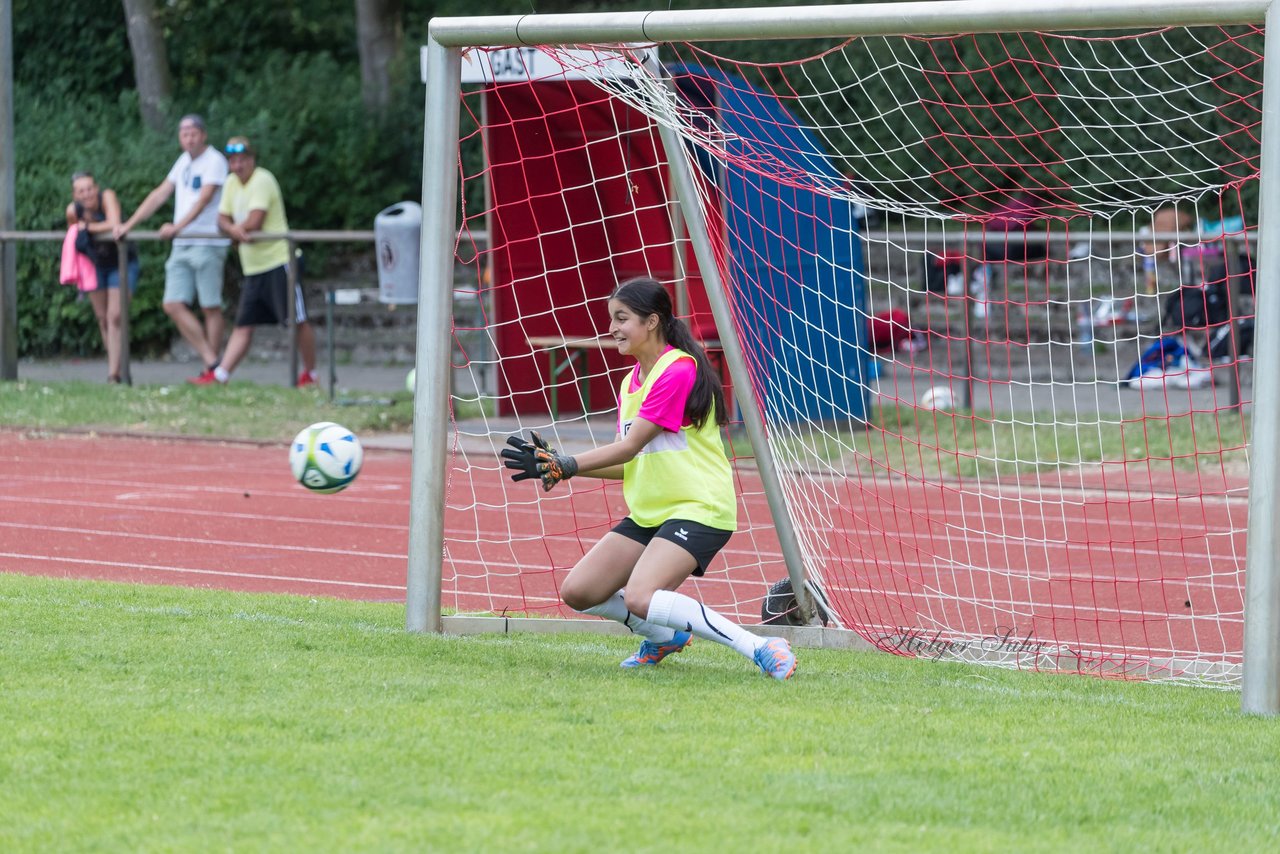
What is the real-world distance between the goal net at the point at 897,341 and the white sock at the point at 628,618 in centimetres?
99

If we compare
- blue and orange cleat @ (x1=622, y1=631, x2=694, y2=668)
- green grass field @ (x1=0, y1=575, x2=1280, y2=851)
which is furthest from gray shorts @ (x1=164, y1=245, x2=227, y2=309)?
blue and orange cleat @ (x1=622, y1=631, x2=694, y2=668)

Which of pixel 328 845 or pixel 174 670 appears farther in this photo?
pixel 174 670

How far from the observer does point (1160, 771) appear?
4.89m

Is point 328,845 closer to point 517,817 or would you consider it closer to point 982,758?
point 517,817

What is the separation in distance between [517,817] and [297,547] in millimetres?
5487

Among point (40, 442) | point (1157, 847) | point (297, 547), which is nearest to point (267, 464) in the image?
point (40, 442)

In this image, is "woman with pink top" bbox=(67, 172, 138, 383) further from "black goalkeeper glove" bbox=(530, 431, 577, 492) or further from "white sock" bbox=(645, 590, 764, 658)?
"white sock" bbox=(645, 590, 764, 658)

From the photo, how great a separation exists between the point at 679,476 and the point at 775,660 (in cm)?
73

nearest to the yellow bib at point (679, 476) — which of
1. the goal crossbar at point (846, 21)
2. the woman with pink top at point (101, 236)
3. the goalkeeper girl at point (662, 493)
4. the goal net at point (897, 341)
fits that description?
the goalkeeper girl at point (662, 493)

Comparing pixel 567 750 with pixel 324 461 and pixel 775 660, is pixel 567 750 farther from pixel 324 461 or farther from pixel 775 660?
pixel 324 461

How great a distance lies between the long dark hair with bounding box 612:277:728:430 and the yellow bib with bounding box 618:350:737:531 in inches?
1.7

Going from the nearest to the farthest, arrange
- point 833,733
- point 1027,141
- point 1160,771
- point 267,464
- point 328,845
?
point 328,845 < point 1160,771 < point 833,733 < point 267,464 < point 1027,141

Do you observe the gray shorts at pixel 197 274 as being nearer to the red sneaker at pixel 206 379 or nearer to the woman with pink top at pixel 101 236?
the woman with pink top at pixel 101 236

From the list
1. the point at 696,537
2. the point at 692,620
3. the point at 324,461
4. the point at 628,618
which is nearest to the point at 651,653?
the point at 628,618
